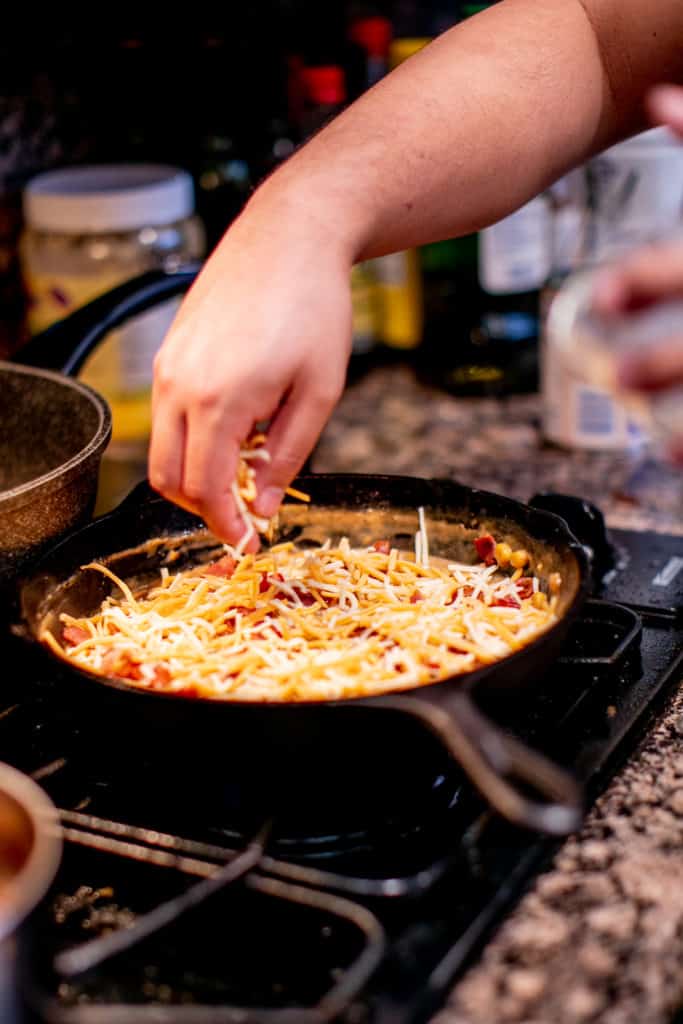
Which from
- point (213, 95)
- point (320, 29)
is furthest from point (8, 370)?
point (320, 29)

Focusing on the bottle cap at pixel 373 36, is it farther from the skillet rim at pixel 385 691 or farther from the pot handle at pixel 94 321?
the skillet rim at pixel 385 691

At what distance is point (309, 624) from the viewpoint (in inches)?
37.2

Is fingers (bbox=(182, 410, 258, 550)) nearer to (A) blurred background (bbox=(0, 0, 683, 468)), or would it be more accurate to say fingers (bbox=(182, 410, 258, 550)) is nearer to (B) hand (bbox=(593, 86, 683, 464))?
(B) hand (bbox=(593, 86, 683, 464))

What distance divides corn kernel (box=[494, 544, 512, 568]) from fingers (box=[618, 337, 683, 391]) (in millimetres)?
344

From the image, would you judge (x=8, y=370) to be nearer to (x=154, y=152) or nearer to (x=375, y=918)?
(x=375, y=918)

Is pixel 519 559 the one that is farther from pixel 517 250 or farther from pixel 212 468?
pixel 517 250

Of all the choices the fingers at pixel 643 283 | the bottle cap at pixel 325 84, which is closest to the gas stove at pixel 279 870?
the fingers at pixel 643 283

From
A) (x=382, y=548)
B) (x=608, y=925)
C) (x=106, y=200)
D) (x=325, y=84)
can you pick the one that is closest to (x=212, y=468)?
(x=382, y=548)

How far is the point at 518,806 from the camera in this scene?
0.64 meters

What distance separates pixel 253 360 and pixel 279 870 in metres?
0.32

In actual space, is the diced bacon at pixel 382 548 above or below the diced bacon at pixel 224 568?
above

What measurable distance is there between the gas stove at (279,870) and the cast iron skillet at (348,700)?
3 cm

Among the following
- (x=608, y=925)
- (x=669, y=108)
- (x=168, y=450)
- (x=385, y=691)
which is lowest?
(x=608, y=925)

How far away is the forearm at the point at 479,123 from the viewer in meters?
0.93
